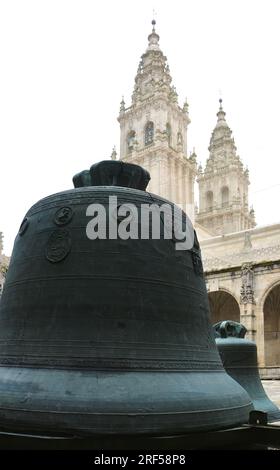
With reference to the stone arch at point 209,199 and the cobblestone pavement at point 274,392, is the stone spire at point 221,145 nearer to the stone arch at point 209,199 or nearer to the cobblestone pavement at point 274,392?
the stone arch at point 209,199

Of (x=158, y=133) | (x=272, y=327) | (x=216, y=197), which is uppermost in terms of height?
(x=216, y=197)

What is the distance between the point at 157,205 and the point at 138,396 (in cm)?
128

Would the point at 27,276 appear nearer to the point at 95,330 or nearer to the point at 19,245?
the point at 19,245

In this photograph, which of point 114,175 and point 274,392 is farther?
point 274,392

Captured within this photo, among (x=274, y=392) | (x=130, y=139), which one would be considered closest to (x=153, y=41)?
(x=130, y=139)

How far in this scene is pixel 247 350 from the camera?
585 centimetres

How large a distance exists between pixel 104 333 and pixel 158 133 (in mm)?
43763

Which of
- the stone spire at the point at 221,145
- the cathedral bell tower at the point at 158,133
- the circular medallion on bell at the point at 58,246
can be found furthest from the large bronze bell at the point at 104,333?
the stone spire at the point at 221,145

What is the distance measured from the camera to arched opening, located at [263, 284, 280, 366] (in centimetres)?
2850

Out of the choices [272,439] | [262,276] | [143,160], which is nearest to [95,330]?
[272,439]

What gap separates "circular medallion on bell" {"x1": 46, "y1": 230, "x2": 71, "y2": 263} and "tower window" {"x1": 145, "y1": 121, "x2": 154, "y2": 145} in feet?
145

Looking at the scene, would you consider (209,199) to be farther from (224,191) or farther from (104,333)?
(104,333)

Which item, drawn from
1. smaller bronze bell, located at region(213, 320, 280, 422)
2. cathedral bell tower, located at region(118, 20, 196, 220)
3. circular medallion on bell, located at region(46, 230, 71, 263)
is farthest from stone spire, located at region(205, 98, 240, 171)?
circular medallion on bell, located at region(46, 230, 71, 263)

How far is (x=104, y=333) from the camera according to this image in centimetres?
236
